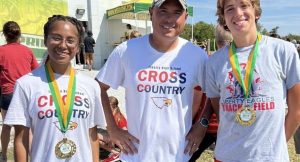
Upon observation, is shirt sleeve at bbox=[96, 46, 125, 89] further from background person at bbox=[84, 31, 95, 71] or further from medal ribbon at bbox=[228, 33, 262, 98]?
background person at bbox=[84, 31, 95, 71]

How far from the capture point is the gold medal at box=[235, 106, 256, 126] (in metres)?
2.46

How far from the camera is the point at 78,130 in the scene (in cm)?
264

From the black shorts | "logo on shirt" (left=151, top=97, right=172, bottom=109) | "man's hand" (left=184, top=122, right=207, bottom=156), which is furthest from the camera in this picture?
the black shorts

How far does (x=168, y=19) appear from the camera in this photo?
Result: 2.69 m

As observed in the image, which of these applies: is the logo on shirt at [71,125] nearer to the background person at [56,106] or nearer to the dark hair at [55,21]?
the background person at [56,106]

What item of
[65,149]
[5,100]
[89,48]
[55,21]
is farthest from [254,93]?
[89,48]

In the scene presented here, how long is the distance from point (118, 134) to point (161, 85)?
1.68 ft

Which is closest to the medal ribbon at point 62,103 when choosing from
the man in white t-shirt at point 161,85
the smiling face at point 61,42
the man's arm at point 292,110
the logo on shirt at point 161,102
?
the smiling face at point 61,42

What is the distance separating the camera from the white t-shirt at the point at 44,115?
2.53 m

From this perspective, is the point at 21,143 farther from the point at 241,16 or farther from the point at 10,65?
the point at 10,65

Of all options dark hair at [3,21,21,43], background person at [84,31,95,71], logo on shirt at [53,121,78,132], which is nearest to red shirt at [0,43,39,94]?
dark hair at [3,21,21,43]

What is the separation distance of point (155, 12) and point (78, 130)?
0.95m

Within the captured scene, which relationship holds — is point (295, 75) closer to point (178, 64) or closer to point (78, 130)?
point (178, 64)

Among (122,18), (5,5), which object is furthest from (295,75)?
(122,18)
